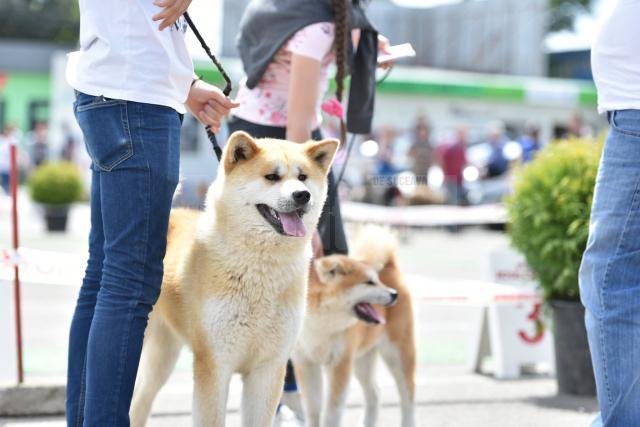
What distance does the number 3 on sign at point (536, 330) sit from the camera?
18.5 feet

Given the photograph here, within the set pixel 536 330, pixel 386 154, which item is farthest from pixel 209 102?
pixel 386 154

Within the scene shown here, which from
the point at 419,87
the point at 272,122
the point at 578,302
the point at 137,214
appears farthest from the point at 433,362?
the point at 419,87

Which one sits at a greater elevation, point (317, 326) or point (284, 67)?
point (284, 67)

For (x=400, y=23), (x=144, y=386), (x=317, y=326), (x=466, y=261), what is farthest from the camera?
(x=400, y=23)

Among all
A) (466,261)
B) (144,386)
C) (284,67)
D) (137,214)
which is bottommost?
(466,261)

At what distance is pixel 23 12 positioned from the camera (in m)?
48.8

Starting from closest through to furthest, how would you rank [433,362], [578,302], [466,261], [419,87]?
1. [578,302]
2. [433,362]
3. [466,261]
4. [419,87]

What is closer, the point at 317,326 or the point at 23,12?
the point at 317,326

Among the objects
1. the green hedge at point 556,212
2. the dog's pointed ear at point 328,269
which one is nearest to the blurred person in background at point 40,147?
the green hedge at point 556,212

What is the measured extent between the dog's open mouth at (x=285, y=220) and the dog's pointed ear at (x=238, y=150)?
17 cm

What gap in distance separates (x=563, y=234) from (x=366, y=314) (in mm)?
1454

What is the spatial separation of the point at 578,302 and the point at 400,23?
1390 inches

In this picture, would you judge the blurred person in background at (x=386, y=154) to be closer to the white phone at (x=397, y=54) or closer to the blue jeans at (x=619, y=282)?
the white phone at (x=397, y=54)

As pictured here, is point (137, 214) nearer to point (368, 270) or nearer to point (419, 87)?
point (368, 270)
